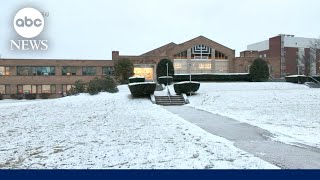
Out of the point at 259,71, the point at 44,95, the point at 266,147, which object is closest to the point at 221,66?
the point at 259,71

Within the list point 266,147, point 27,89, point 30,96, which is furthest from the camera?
point 27,89

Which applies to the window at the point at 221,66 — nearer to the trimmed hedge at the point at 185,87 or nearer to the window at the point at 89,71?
the window at the point at 89,71

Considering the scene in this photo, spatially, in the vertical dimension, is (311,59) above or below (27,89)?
above

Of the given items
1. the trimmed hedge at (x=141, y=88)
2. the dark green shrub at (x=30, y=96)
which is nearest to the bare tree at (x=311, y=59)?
the dark green shrub at (x=30, y=96)

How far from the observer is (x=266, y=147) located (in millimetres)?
9219

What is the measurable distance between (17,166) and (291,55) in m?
95.2

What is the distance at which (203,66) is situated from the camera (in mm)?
59281

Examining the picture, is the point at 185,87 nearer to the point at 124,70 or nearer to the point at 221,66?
the point at 124,70

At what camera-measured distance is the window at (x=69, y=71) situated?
55.8 metres

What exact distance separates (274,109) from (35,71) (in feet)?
143

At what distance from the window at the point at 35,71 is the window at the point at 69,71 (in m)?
1.51

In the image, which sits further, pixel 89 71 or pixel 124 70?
pixel 89 71

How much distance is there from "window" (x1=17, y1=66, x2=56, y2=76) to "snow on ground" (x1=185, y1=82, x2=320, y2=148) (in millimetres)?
29037

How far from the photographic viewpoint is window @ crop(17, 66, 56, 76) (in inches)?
2159
